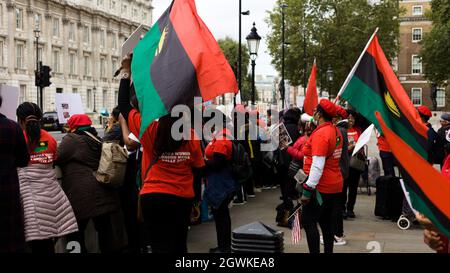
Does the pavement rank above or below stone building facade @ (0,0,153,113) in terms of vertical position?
below

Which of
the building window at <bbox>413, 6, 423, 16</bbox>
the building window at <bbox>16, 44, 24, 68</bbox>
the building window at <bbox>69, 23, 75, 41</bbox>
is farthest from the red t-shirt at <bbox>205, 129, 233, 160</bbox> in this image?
the building window at <bbox>413, 6, 423, 16</bbox>

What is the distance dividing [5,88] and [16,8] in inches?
2355

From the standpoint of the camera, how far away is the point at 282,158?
34.0ft

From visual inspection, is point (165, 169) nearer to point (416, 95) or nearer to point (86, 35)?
point (86, 35)

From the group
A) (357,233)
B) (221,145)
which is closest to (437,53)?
(357,233)

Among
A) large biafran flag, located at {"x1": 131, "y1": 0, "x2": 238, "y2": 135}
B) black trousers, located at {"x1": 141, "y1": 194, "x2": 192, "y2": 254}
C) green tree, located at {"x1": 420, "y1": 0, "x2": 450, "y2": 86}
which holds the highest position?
green tree, located at {"x1": 420, "y1": 0, "x2": 450, "y2": 86}

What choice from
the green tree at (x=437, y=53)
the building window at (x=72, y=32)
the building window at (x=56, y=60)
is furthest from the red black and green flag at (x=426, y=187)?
the building window at (x=72, y=32)

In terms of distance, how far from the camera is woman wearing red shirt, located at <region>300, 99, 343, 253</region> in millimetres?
6008

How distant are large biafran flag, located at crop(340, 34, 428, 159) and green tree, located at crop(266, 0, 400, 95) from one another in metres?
47.3

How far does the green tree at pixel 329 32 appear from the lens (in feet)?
172

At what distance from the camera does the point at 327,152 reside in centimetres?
607

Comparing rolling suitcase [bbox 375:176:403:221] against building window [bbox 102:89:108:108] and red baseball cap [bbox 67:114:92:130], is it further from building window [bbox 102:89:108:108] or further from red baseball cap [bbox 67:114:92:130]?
building window [bbox 102:89:108:108]

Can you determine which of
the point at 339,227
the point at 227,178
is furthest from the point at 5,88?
the point at 339,227

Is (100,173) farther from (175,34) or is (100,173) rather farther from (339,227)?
(339,227)
